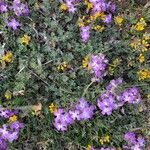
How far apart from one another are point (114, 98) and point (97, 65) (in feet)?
0.96

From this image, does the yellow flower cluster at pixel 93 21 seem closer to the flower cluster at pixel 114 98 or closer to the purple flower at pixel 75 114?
the flower cluster at pixel 114 98

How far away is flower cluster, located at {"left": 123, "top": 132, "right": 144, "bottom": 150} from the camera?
353cm

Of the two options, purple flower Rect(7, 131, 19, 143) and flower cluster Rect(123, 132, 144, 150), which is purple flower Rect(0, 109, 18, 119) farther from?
flower cluster Rect(123, 132, 144, 150)

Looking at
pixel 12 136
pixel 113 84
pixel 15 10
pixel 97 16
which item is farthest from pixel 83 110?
pixel 15 10

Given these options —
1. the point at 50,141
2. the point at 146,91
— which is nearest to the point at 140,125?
the point at 146,91

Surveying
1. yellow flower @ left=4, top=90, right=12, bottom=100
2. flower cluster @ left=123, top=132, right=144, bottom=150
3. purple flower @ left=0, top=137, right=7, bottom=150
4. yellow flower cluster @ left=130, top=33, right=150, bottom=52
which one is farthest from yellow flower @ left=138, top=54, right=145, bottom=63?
purple flower @ left=0, top=137, right=7, bottom=150

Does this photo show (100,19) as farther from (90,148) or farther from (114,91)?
(90,148)

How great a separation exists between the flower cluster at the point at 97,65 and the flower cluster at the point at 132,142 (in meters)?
0.50

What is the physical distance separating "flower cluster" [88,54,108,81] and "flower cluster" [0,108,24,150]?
0.70 meters

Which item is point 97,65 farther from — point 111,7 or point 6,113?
point 6,113

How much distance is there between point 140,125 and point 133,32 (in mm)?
800

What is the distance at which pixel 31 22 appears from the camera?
3.72 meters

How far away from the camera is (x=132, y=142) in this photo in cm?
354

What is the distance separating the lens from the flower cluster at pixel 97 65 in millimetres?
3555
